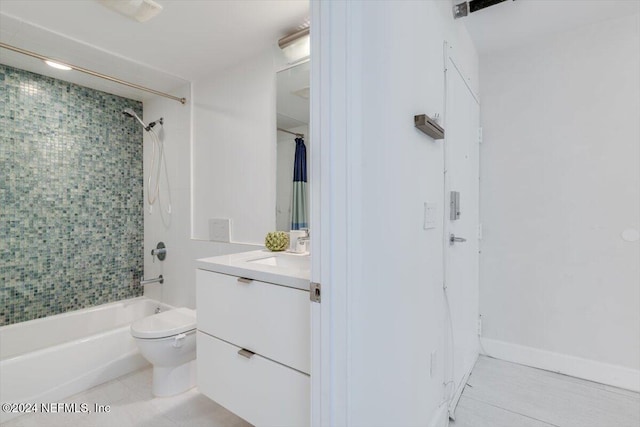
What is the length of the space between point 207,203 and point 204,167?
30 cm

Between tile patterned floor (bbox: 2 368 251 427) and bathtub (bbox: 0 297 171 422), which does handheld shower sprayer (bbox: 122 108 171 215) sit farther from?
tile patterned floor (bbox: 2 368 251 427)

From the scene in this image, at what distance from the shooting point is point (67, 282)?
2553 millimetres

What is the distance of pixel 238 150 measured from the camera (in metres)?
2.30

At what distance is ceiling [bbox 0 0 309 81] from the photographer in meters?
1.67

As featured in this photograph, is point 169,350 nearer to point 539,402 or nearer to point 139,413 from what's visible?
point 139,413

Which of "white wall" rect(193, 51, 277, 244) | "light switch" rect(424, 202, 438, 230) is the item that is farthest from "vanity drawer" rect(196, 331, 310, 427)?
"white wall" rect(193, 51, 277, 244)

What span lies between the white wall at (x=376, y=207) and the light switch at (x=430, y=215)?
4cm

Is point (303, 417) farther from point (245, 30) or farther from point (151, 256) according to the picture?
point (151, 256)

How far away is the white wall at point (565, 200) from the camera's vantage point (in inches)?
73.9

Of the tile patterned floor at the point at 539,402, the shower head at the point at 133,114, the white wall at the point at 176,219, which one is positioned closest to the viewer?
the tile patterned floor at the point at 539,402

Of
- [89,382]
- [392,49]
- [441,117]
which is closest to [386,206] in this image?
[392,49]

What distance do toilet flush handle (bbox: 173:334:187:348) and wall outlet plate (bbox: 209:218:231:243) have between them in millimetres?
735

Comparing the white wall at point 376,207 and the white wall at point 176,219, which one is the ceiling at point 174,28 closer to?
the white wall at point 176,219

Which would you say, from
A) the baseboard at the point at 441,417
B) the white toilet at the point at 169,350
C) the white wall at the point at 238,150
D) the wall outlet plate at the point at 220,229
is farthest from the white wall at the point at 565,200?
the white toilet at the point at 169,350
